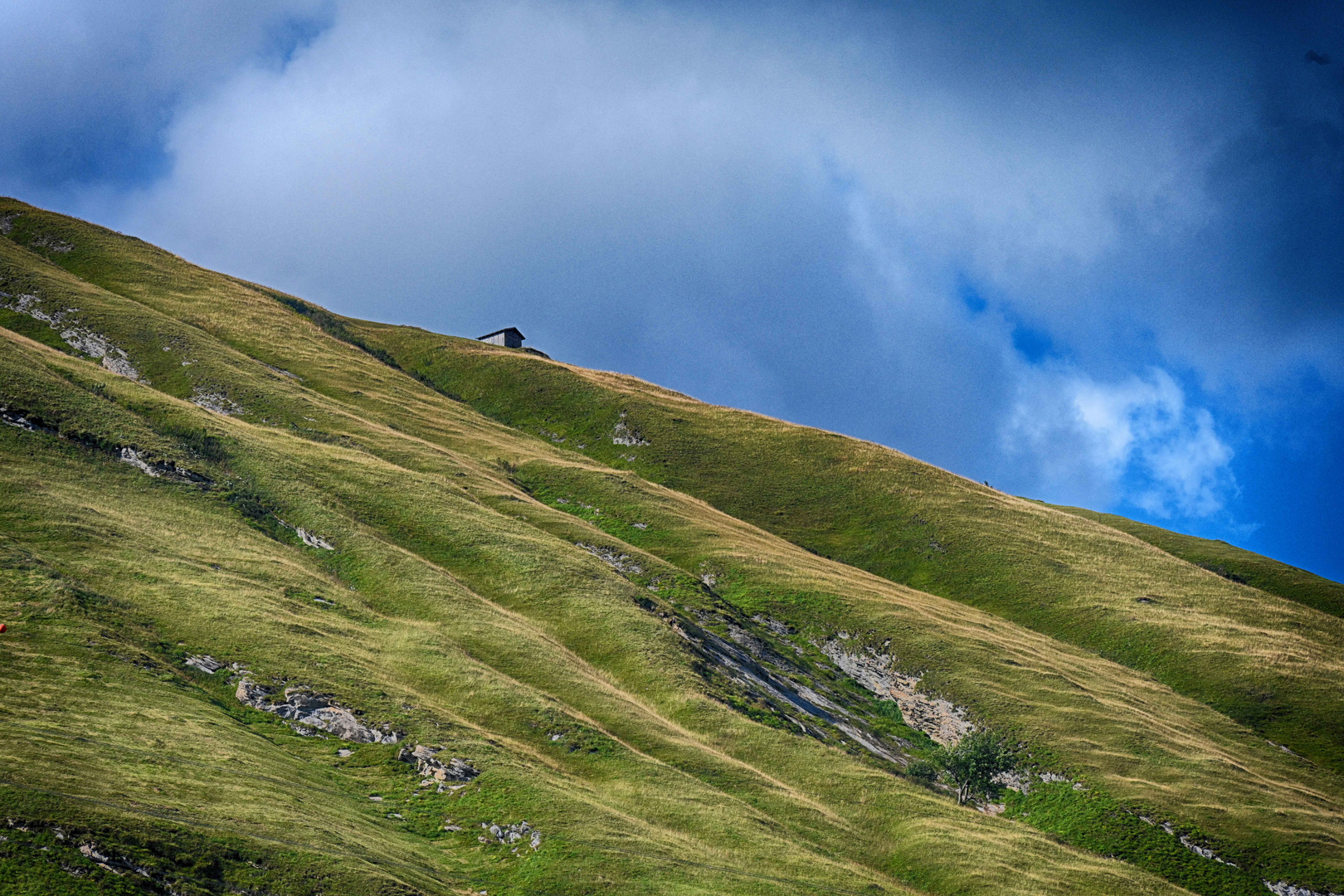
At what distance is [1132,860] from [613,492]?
46542mm

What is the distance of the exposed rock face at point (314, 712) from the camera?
34.1 meters

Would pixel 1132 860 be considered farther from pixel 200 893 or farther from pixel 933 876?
pixel 200 893

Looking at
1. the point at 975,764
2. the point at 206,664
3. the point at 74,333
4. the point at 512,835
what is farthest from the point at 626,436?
the point at 512,835

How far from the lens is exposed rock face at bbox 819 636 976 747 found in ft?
185

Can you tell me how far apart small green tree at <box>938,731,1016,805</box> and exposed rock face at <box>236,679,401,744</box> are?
3163 cm

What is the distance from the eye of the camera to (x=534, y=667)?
4400 cm

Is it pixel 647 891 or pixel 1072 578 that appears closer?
pixel 647 891

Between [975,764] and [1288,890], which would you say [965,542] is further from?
[1288,890]

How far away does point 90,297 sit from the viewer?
8081 centimetres

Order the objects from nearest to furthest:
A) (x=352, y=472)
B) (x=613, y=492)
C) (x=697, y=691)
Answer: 1. (x=697, y=691)
2. (x=352, y=472)
3. (x=613, y=492)

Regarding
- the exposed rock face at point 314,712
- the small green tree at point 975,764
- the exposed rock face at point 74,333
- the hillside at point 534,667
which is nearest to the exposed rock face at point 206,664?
the hillside at point 534,667

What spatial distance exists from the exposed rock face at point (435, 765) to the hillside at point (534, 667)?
0.14 m

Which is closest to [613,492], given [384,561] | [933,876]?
[384,561]

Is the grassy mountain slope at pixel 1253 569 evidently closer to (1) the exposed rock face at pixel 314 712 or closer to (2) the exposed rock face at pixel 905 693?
Answer: (2) the exposed rock face at pixel 905 693
